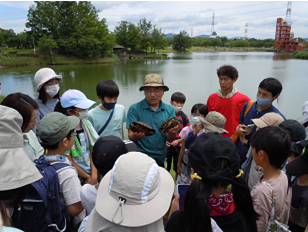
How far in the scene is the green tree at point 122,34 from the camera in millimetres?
50700

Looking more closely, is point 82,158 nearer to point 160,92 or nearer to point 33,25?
point 160,92

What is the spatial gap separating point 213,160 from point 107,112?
Answer: 1.98m

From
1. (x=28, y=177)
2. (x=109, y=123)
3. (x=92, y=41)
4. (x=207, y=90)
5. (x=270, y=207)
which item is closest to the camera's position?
(x=28, y=177)

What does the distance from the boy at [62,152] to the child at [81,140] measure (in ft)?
1.32

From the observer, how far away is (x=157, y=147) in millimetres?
2598

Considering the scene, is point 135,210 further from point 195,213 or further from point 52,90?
point 52,90

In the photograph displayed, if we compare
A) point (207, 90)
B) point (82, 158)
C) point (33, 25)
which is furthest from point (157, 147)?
point (33, 25)

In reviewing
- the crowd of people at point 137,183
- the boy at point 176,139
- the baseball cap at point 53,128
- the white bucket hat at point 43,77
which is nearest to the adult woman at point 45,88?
the white bucket hat at point 43,77

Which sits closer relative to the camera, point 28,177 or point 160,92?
point 28,177

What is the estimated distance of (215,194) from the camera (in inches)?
46.0

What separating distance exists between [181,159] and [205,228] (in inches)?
64.1

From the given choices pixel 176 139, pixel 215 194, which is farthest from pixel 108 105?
pixel 215 194

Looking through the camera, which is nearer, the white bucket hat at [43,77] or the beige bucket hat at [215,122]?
the beige bucket hat at [215,122]

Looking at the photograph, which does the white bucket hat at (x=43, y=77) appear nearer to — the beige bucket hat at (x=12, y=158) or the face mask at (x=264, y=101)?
the beige bucket hat at (x=12, y=158)
